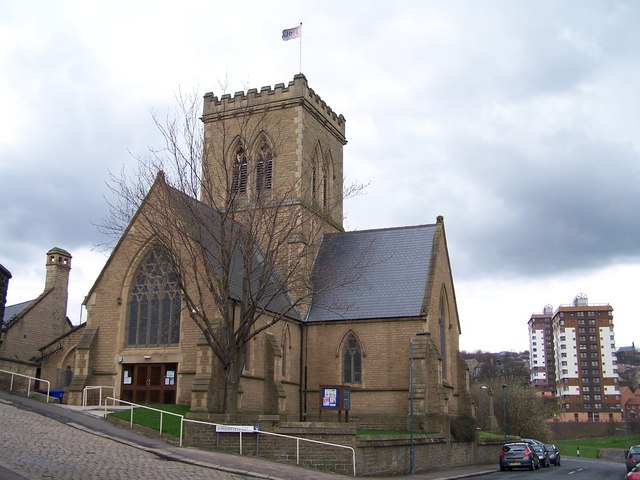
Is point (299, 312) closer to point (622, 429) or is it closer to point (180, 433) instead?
point (180, 433)

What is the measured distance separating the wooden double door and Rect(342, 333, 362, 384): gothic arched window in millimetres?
8767

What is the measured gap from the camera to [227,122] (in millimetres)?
40531

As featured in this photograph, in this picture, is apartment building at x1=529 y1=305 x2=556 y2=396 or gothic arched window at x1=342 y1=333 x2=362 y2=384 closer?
gothic arched window at x1=342 y1=333 x2=362 y2=384

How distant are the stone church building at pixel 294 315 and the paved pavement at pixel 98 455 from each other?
3421mm

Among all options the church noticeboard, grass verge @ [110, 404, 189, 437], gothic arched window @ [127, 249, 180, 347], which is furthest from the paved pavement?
gothic arched window @ [127, 249, 180, 347]

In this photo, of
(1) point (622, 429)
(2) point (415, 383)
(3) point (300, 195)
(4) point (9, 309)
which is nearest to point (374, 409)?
(2) point (415, 383)

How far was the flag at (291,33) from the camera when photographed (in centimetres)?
3798

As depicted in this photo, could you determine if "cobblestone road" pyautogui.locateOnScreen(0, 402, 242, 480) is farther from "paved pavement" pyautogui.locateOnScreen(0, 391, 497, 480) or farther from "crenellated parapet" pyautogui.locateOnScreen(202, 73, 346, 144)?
"crenellated parapet" pyautogui.locateOnScreen(202, 73, 346, 144)

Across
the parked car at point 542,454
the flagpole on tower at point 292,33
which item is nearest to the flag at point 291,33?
the flagpole on tower at point 292,33

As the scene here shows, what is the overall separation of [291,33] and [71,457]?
27.2 m

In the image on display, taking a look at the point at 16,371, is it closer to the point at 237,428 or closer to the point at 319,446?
the point at 237,428

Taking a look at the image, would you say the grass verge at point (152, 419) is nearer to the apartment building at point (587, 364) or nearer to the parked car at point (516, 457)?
the parked car at point (516, 457)

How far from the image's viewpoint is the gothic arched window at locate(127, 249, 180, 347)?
2922 centimetres

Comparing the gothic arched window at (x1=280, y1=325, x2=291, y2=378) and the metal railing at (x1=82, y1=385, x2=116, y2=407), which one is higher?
the gothic arched window at (x1=280, y1=325, x2=291, y2=378)
